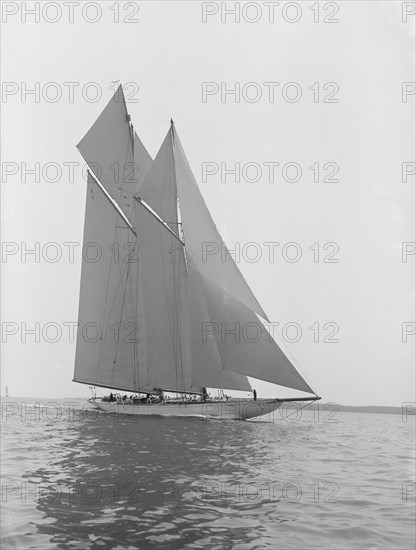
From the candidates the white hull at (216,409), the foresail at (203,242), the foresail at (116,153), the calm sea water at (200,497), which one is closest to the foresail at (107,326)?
the white hull at (216,409)

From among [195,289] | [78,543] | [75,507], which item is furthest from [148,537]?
[195,289]

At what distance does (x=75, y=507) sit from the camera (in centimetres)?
1029

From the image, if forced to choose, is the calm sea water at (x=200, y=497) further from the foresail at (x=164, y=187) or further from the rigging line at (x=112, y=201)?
the rigging line at (x=112, y=201)

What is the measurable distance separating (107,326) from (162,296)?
17.8ft

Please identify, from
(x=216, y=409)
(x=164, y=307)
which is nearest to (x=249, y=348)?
(x=216, y=409)

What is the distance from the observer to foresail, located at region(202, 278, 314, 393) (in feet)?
110

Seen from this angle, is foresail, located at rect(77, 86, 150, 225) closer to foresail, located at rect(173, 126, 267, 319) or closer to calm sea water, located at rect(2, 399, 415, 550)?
foresail, located at rect(173, 126, 267, 319)

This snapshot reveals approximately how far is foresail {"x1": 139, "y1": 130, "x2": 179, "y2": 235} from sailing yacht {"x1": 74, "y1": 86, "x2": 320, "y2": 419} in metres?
0.07

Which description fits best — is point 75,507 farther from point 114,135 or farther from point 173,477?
point 114,135

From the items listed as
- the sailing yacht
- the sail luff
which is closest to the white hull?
the sailing yacht

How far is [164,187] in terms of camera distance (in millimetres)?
41406

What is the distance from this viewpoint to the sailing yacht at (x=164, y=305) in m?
35.0

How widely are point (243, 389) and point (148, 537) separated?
2851 cm

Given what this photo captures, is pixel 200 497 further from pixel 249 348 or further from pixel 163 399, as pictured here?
pixel 163 399
